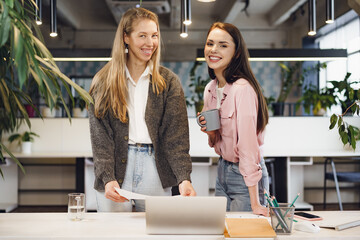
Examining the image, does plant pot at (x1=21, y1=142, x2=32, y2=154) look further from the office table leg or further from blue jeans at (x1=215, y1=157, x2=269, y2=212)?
blue jeans at (x1=215, y1=157, x2=269, y2=212)

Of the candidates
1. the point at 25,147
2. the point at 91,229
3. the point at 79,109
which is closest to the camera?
the point at 91,229

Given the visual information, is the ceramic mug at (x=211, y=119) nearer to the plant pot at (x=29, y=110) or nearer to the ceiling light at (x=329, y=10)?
the ceiling light at (x=329, y=10)

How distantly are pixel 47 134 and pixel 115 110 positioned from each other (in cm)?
370

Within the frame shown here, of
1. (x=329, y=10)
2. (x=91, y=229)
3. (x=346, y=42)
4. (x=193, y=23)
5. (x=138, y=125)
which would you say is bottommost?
(x=91, y=229)

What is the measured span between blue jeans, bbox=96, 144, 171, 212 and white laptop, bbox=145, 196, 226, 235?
48cm

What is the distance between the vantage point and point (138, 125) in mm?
1777

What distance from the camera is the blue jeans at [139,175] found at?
1.76 meters

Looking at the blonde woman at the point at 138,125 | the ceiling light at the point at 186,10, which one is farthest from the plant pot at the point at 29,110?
the blonde woman at the point at 138,125

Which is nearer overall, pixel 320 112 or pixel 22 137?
pixel 22 137

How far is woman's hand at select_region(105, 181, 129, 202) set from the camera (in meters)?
1.66

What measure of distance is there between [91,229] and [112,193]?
31 centimetres

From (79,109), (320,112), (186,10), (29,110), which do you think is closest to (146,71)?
(186,10)

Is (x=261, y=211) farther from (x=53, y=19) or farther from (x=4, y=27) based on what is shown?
(x=53, y=19)

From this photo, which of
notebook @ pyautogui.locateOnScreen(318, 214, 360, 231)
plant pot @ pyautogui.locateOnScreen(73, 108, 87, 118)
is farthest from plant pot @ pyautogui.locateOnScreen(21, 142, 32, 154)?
Answer: notebook @ pyautogui.locateOnScreen(318, 214, 360, 231)
